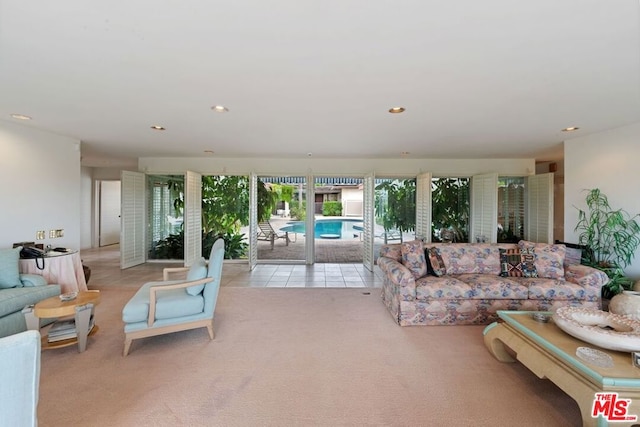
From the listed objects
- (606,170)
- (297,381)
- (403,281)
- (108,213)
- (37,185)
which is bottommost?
(297,381)

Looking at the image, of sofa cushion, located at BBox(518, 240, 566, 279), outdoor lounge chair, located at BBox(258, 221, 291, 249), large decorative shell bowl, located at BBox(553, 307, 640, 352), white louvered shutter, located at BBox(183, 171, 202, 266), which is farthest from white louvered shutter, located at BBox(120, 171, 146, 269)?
sofa cushion, located at BBox(518, 240, 566, 279)

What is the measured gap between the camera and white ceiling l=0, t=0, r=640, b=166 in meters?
1.60

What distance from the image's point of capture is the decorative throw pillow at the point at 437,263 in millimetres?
3516

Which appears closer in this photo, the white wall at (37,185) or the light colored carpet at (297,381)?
the light colored carpet at (297,381)

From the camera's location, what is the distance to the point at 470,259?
3.70m

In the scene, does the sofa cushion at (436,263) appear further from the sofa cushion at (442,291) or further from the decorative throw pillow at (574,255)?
the decorative throw pillow at (574,255)

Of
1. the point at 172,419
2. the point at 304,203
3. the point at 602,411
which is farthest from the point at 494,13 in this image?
the point at 304,203

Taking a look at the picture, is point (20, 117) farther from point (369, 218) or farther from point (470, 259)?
point (470, 259)

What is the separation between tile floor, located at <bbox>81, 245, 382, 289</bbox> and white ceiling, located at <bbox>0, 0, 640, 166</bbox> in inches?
98.5

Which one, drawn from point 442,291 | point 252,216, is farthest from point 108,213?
point 442,291

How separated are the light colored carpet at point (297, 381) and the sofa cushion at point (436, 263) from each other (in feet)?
2.23

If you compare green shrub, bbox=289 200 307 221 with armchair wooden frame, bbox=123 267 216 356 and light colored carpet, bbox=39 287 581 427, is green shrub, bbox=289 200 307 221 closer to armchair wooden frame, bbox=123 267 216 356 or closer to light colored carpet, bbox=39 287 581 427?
light colored carpet, bbox=39 287 581 427

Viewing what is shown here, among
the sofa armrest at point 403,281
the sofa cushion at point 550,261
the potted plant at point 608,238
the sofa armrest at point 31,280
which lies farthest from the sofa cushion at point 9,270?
the potted plant at point 608,238

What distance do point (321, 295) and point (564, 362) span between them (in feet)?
9.44
